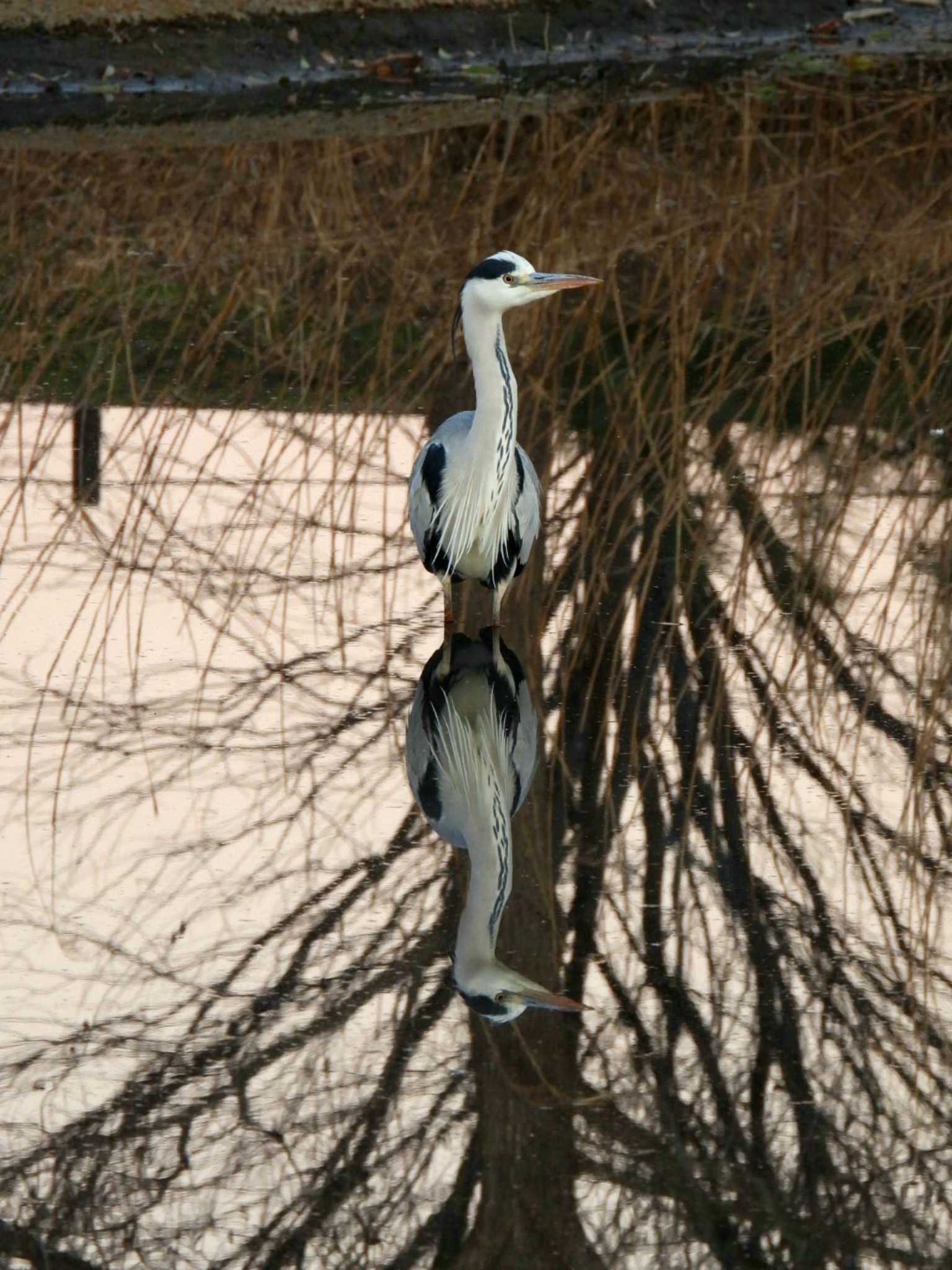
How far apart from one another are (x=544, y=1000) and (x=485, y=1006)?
0.38 ft

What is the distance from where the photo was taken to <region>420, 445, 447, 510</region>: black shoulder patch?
538cm

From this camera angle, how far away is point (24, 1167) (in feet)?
10.7

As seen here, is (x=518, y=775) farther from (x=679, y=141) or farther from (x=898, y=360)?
(x=679, y=141)

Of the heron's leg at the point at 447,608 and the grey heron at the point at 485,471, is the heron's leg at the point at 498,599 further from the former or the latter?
the heron's leg at the point at 447,608

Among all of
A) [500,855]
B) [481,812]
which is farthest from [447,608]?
[500,855]

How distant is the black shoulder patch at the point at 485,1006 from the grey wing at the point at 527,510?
6.37 ft

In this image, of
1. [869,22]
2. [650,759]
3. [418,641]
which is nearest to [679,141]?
[869,22]

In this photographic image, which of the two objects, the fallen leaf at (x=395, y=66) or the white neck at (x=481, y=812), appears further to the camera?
the fallen leaf at (x=395, y=66)

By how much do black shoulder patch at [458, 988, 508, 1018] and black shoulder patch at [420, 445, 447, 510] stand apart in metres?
1.94

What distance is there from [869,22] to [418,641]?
9.97 m

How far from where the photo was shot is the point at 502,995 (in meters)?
3.76

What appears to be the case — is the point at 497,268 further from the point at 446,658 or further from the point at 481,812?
the point at 481,812

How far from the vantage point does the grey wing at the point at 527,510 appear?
5.43 m

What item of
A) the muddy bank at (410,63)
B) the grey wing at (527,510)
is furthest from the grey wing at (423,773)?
the muddy bank at (410,63)
